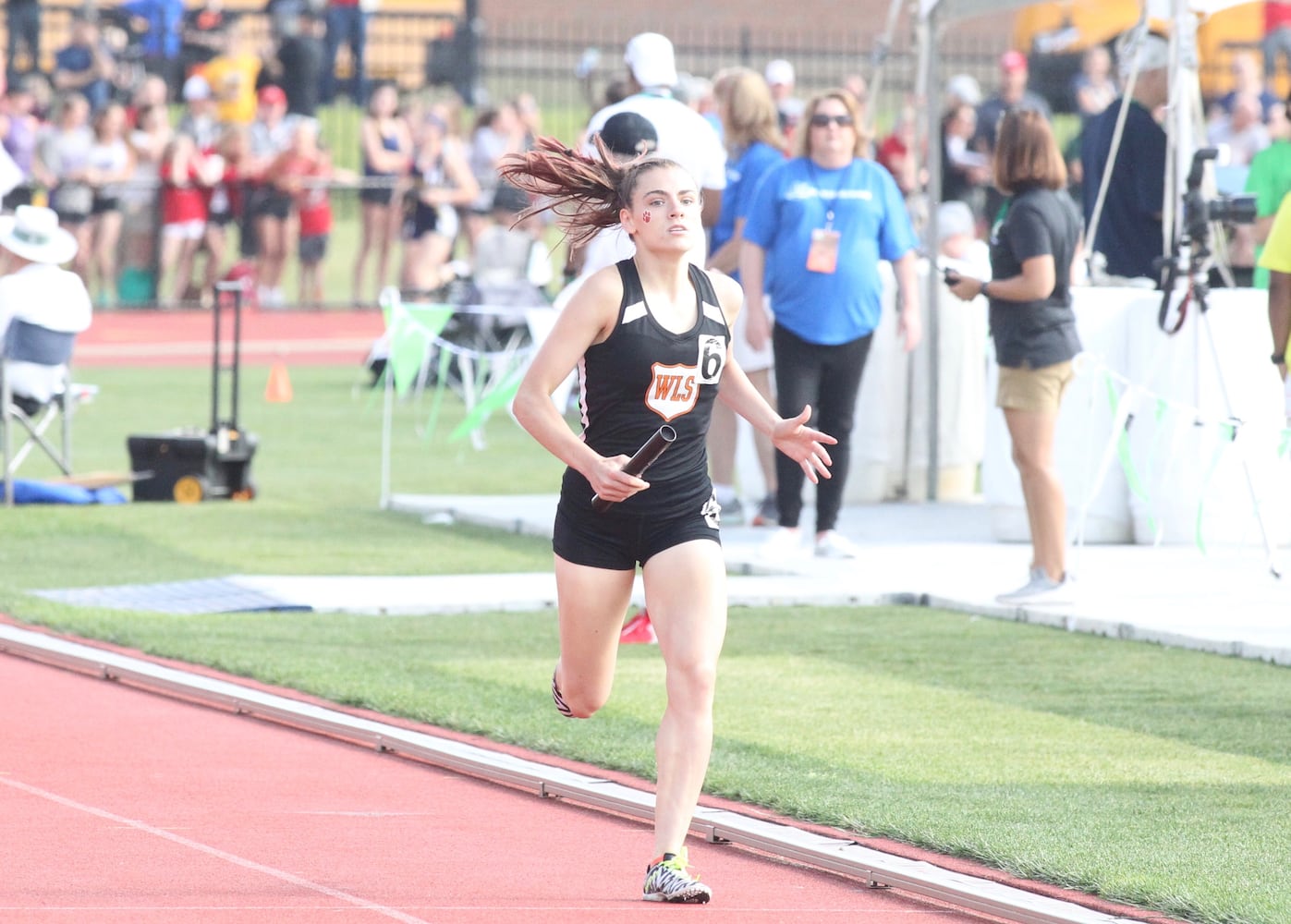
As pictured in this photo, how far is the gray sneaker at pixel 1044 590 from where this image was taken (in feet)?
32.3

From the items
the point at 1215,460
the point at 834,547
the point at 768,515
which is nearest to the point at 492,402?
the point at 768,515

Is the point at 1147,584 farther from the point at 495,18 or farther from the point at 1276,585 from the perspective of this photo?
the point at 495,18

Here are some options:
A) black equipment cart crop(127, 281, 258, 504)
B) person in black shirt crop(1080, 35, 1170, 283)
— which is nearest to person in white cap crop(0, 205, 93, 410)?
black equipment cart crop(127, 281, 258, 504)

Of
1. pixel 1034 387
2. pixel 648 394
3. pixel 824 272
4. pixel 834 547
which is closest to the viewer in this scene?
pixel 648 394

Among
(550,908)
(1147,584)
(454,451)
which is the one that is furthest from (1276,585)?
(454,451)

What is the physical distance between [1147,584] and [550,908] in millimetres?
5708

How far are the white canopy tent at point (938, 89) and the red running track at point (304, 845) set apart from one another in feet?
19.5

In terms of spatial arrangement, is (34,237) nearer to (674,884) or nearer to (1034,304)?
(1034,304)

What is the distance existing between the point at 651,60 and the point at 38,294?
448 centimetres

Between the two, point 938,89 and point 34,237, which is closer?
point 34,237

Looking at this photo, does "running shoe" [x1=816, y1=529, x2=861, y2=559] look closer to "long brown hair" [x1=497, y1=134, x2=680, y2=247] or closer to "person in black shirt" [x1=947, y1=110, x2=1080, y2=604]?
"person in black shirt" [x1=947, y1=110, x2=1080, y2=604]

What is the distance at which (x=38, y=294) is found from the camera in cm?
1332

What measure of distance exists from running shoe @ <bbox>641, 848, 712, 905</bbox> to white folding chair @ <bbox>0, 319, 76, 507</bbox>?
812 centimetres

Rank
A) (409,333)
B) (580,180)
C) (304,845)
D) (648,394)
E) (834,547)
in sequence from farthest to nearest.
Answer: (409,333), (834,547), (304,845), (580,180), (648,394)
